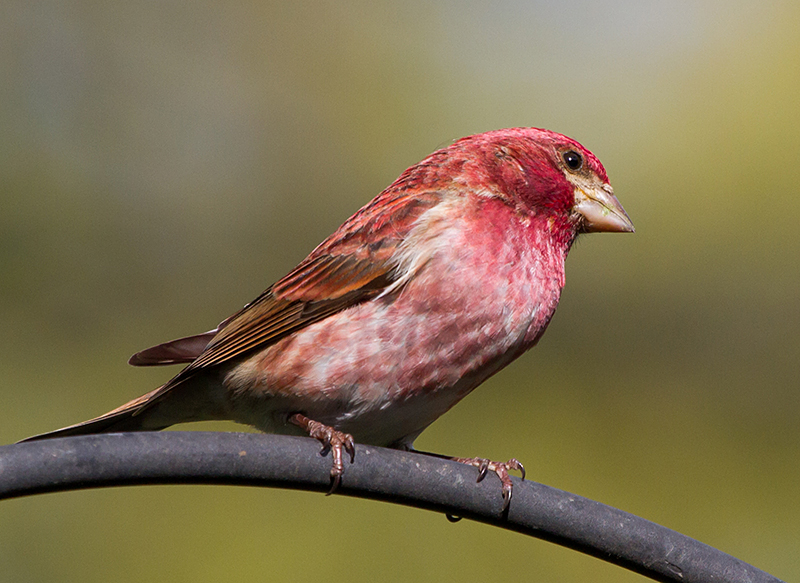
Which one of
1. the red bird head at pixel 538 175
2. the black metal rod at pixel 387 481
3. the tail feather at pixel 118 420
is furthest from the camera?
the red bird head at pixel 538 175

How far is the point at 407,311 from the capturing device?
13.7 feet

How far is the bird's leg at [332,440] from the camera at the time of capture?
Answer: 10.5 feet

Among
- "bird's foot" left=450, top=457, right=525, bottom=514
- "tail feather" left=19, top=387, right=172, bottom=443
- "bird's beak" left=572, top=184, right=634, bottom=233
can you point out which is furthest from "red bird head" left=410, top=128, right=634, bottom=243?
"tail feather" left=19, top=387, right=172, bottom=443

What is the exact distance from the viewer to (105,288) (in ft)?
26.9

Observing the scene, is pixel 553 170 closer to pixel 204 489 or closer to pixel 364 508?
pixel 364 508

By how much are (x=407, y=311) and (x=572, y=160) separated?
1.23m

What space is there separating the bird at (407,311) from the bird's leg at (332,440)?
16 millimetres

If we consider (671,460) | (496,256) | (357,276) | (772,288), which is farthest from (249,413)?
(772,288)

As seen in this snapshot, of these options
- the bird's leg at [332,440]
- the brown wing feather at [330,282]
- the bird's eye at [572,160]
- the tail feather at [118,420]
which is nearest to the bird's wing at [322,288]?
the brown wing feather at [330,282]

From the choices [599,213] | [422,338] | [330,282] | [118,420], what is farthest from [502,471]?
[118,420]

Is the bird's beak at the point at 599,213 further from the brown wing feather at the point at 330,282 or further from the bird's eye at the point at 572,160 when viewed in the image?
the brown wing feather at the point at 330,282

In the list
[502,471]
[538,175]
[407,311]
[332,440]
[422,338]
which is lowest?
[502,471]

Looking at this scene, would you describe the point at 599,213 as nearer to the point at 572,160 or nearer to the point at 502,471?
the point at 572,160

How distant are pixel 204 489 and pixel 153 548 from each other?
0.42m
